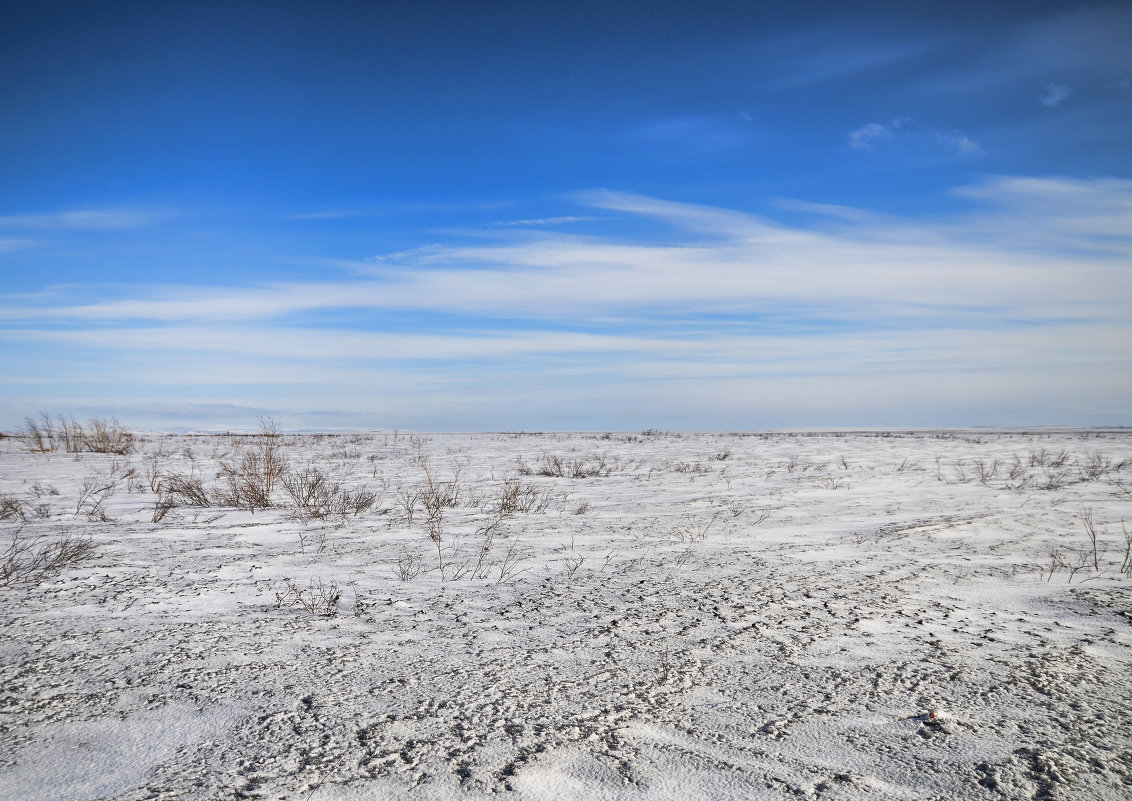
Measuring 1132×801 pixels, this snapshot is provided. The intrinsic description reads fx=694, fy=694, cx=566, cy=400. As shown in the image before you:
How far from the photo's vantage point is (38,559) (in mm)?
3691

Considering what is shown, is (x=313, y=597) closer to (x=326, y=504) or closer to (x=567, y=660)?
(x=567, y=660)

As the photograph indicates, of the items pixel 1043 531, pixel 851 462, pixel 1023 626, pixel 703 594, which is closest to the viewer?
pixel 1023 626

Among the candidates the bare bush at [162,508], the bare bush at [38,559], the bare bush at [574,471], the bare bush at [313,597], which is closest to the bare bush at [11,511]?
the bare bush at [162,508]

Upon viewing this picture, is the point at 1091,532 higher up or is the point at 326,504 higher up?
the point at 1091,532

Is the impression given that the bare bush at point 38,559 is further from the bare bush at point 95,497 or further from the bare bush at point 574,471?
the bare bush at point 574,471

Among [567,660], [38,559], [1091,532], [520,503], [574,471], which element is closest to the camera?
[567,660]

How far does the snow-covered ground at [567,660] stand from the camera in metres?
1.66

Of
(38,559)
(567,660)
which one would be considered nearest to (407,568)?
(567,660)

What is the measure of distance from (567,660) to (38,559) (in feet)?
10.2

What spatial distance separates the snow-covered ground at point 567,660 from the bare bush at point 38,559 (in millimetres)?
42

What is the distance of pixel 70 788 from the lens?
5.30 ft

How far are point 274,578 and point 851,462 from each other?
9.47 meters

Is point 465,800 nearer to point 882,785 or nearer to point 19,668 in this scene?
point 882,785

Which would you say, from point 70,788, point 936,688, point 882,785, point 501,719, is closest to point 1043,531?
point 936,688
